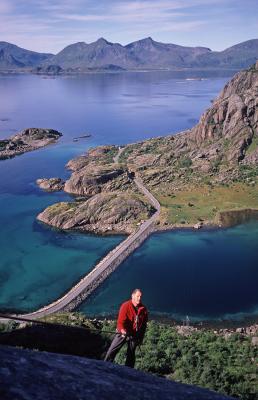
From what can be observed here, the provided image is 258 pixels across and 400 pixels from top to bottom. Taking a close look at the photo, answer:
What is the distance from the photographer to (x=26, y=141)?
187 m

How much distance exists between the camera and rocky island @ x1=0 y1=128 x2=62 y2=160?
17100 cm

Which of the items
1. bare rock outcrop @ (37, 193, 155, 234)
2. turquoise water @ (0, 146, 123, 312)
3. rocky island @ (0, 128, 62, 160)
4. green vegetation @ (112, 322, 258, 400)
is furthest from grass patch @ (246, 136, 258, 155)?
rocky island @ (0, 128, 62, 160)

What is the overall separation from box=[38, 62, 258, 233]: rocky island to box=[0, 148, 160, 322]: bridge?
155 inches

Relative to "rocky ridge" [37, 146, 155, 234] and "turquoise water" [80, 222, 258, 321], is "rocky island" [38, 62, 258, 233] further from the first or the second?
"turquoise water" [80, 222, 258, 321]

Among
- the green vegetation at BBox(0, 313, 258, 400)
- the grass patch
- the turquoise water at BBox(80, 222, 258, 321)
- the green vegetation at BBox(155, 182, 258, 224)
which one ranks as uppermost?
the grass patch

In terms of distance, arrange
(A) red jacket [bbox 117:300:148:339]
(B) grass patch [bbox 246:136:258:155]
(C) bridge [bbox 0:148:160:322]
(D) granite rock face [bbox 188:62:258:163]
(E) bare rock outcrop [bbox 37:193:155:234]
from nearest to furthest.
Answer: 1. (A) red jacket [bbox 117:300:148:339]
2. (C) bridge [bbox 0:148:160:322]
3. (E) bare rock outcrop [bbox 37:193:155:234]
4. (B) grass patch [bbox 246:136:258:155]
5. (D) granite rock face [bbox 188:62:258:163]

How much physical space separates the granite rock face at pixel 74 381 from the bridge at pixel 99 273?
52298 mm

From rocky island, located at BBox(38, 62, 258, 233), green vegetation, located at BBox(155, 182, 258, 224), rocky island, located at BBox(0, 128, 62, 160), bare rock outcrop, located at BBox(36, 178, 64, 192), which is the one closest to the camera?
green vegetation, located at BBox(155, 182, 258, 224)

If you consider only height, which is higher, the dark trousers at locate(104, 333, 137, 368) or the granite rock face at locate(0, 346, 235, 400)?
the granite rock face at locate(0, 346, 235, 400)

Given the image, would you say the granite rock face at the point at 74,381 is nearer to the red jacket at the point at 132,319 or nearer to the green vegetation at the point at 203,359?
the red jacket at the point at 132,319

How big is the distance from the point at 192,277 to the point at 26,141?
129329 millimetres

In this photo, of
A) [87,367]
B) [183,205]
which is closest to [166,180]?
[183,205]

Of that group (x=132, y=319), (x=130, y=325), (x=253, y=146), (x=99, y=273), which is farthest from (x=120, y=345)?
(x=253, y=146)

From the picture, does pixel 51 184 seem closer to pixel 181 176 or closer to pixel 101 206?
pixel 101 206
